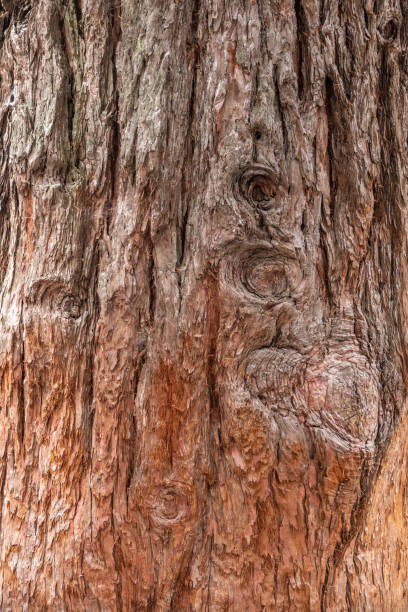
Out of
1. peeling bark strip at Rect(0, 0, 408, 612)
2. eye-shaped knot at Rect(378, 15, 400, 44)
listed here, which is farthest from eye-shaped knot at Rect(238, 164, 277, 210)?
eye-shaped knot at Rect(378, 15, 400, 44)

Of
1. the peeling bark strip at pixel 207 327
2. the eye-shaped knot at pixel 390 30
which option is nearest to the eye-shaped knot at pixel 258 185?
the peeling bark strip at pixel 207 327

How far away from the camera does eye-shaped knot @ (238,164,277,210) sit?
172 centimetres

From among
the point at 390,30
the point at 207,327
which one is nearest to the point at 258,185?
the point at 207,327

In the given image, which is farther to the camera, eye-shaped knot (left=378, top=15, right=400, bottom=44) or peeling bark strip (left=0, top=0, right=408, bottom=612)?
eye-shaped knot (left=378, top=15, right=400, bottom=44)

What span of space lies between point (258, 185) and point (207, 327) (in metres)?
0.47

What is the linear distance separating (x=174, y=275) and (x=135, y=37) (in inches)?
30.3

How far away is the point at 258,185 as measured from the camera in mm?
1754

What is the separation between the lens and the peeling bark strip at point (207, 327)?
1.72 meters

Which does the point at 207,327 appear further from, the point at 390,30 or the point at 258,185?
the point at 390,30

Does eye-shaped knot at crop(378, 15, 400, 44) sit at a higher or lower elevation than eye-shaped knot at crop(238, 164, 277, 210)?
higher

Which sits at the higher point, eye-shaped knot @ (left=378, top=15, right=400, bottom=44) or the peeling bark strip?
eye-shaped knot @ (left=378, top=15, right=400, bottom=44)

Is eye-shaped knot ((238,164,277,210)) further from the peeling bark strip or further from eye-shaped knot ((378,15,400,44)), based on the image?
eye-shaped knot ((378,15,400,44))

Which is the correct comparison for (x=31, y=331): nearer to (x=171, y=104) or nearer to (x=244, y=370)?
(x=244, y=370)

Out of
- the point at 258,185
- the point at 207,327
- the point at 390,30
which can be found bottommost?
the point at 207,327
